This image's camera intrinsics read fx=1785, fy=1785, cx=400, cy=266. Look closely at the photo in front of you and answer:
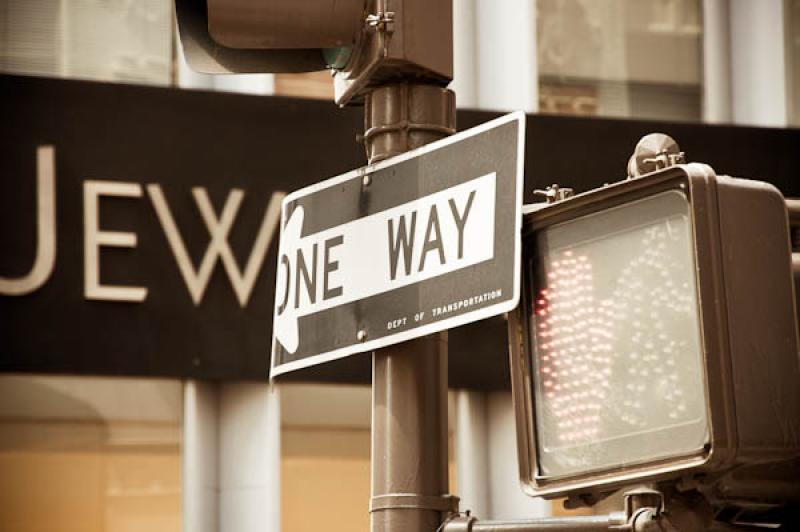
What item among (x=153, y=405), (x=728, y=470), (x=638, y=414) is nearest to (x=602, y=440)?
(x=638, y=414)

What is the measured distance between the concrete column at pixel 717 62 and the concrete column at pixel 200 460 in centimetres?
411

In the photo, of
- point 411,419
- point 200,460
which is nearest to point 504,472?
point 200,460

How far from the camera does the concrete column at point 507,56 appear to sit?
1174cm

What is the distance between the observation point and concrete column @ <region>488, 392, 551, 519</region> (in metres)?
11.3

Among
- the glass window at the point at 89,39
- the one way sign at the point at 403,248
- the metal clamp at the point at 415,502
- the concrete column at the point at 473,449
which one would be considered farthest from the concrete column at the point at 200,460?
the metal clamp at the point at 415,502

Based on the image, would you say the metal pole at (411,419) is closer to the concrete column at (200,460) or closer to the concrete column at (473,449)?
the concrete column at (200,460)

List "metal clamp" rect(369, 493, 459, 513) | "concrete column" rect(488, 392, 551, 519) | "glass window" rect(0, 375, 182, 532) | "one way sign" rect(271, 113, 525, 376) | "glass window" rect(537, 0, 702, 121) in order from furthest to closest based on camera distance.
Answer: "glass window" rect(537, 0, 702, 121) < "concrete column" rect(488, 392, 551, 519) < "glass window" rect(0, 375, 182, 532) < "metal clamp" rect(369, 493, 459, 513) < "one way sign" rect(271, 113, 525, 376)

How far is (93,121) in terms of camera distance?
10.8 meters

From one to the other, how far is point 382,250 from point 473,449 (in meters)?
7.67

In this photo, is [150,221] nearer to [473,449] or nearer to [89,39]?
[89,39]

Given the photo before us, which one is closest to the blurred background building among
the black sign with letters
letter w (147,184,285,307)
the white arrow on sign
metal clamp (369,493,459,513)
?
the black sign with letters

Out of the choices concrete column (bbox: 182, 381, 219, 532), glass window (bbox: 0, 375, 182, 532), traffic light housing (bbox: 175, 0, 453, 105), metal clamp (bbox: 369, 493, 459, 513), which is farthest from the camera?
concrete column (bbox: 182, 381, 219, 532)

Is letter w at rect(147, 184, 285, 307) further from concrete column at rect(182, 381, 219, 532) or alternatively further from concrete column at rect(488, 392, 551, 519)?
concrete column at rect(488, 392, 551, 519)

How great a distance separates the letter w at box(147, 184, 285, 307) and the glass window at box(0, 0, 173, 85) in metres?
0.88
